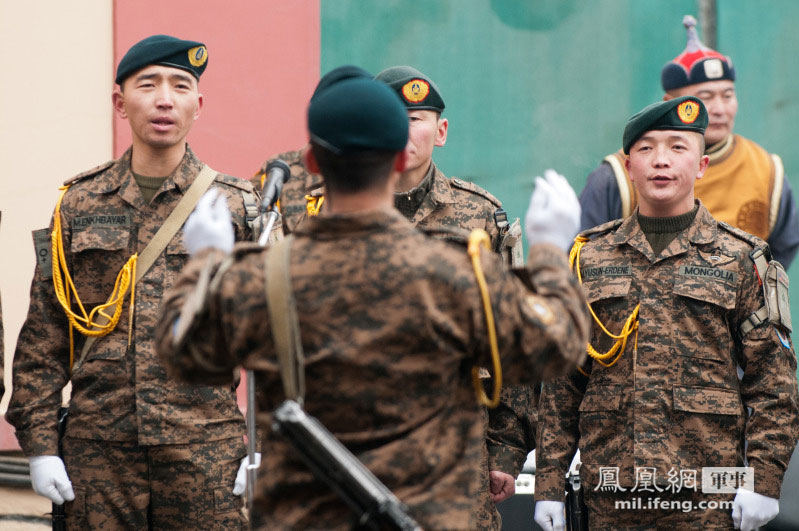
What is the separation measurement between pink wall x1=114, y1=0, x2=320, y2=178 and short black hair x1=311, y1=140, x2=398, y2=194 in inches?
136

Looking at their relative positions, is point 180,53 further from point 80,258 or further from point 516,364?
point 516,364

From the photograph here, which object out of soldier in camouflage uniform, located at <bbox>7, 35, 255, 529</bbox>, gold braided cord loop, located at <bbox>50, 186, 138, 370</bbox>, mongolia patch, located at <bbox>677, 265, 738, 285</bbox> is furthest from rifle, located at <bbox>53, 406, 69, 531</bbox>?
mongolia patch, located at <bbox>677, 265, 738, 285</bbox>

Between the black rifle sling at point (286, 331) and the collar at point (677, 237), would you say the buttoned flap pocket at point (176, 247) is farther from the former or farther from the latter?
the black rifle sling at point (286, 331)

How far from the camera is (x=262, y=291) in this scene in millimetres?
2389

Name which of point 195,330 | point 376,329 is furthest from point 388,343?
point 195,330

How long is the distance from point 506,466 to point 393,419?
1.88 meters

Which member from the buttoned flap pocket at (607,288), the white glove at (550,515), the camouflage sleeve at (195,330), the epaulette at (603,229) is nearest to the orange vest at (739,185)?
the epaulette at (603,229)

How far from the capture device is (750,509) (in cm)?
382

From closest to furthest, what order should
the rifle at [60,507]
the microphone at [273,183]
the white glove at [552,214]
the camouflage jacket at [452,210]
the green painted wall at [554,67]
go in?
the white glove at [552,214]
the microphone at [273,183]
the rifle at [60,507]
the camouflage jacket at [452,210]
the green painted wall at [554,67]

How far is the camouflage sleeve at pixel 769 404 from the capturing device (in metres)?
3.88

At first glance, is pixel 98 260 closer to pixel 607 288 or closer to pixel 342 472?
pixel 607 288

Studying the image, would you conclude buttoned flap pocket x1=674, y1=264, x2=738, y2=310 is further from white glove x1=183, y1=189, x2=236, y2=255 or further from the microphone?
white glove x1=183, y1=189, x2=236, y2=255

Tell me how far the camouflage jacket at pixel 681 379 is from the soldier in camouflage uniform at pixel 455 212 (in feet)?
0.37

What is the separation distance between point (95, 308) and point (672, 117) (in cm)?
208
